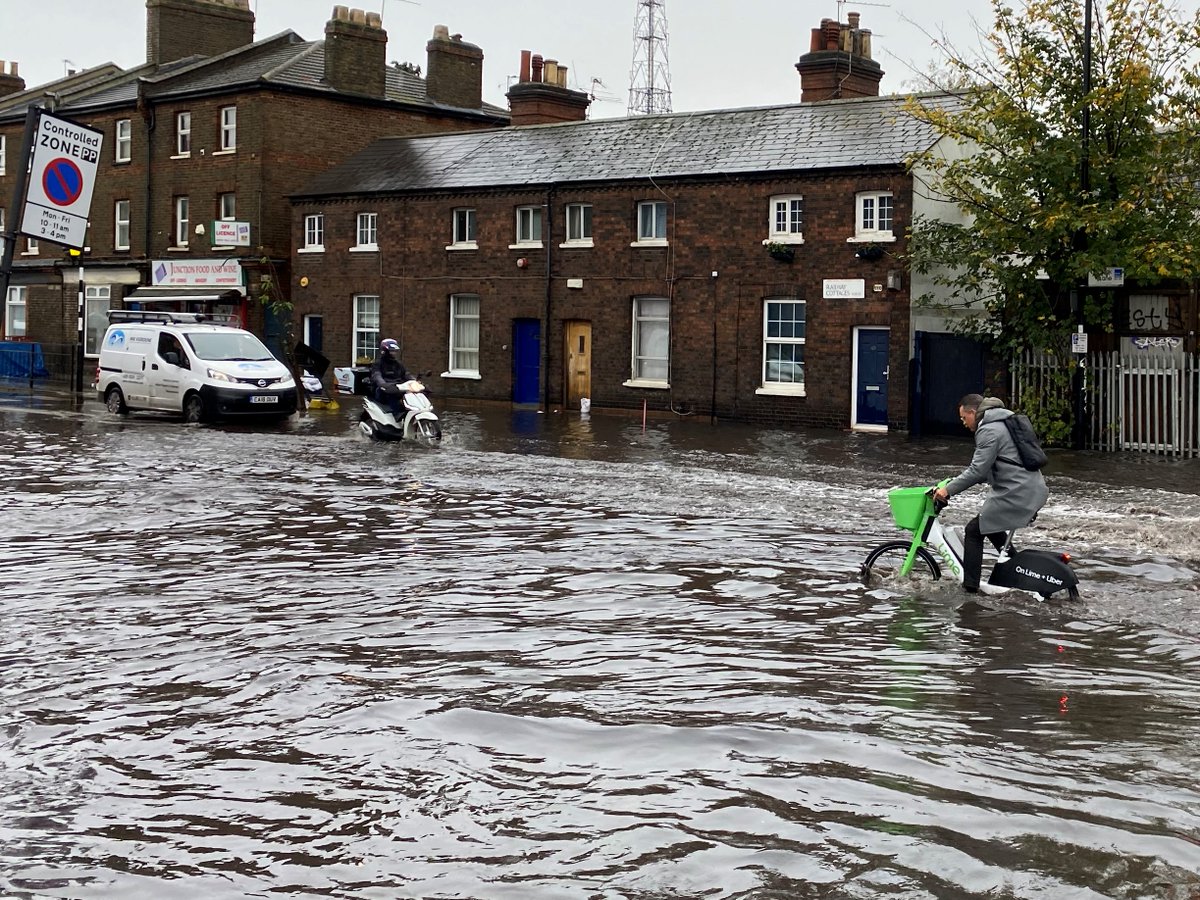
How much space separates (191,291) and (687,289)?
62.9 feet

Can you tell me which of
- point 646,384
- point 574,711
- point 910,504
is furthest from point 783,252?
point 574,711

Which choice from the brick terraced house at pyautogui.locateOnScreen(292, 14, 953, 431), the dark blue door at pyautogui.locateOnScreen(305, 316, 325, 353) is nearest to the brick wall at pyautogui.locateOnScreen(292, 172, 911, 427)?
the brick terraced house at pyautogui.locateOnScreen(292, 14, 953, 431)

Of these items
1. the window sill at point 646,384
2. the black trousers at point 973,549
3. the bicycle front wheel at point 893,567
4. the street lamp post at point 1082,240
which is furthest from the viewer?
the window sill at point 646,384

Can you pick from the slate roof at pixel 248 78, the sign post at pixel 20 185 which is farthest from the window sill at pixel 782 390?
the sign post at pixel 20 185

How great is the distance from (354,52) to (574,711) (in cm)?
4057

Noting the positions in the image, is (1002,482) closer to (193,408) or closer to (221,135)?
(193,408)

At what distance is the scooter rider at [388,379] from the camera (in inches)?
952

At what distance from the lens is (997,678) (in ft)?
28.2

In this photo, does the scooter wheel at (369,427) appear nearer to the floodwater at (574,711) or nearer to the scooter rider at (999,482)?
the floodwater at (574,711)

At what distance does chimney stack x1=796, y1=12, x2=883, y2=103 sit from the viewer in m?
36.4

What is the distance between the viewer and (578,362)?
120 feet

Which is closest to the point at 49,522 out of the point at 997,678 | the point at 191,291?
the point at 997,678

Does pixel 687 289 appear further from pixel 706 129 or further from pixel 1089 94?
pixel 1089 94

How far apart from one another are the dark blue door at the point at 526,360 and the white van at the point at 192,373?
29.6 feet
